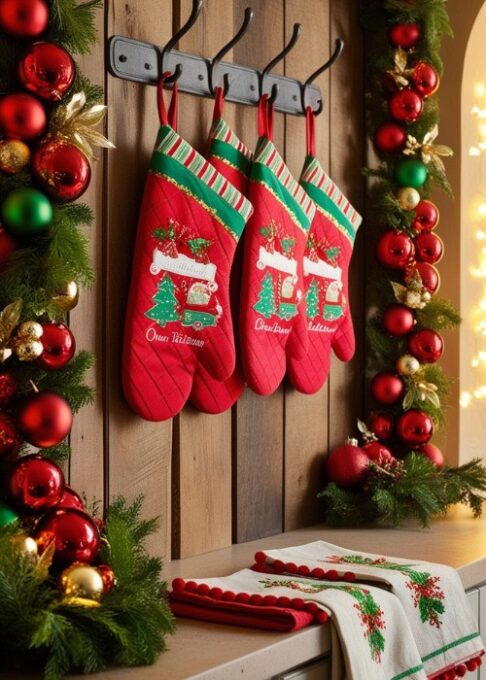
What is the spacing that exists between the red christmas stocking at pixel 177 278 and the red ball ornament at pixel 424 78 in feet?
2.21

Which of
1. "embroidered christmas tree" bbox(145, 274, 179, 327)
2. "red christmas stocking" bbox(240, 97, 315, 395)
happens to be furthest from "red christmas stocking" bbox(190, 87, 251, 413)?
"embroidered christmas tree" bbox(145, 274, 179, 327)

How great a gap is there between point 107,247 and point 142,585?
2.01 feet

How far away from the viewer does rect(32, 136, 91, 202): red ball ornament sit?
146cm

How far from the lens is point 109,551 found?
1.43 metres

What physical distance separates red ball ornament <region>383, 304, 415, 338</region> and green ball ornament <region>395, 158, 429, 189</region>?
10.6 inches

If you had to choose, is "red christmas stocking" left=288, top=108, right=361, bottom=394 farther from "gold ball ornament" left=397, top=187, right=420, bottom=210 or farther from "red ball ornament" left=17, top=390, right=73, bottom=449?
"red ball ornament" left=17, top=390, right=73, bottom=449

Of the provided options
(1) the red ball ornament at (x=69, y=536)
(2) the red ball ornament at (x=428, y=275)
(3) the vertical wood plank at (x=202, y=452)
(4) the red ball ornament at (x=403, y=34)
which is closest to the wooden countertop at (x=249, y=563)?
(3) the vertical wood plank at (x=202, y=452)

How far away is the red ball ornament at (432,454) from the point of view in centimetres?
237

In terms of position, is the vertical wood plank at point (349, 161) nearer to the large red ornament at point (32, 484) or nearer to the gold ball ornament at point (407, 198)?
the gold ball ornament at point (407, 198)

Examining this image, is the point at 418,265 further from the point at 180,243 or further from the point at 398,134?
the point at 180,243

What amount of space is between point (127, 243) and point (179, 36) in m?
0.35

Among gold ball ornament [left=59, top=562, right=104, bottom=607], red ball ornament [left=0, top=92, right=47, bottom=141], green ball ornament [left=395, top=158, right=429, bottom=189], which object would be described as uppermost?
green ball ornament [left=395, top=158, right=429, bottom=189]

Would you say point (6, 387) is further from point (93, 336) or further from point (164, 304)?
point (164, 304)

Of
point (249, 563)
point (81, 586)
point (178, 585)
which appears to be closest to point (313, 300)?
point (249, 563)
